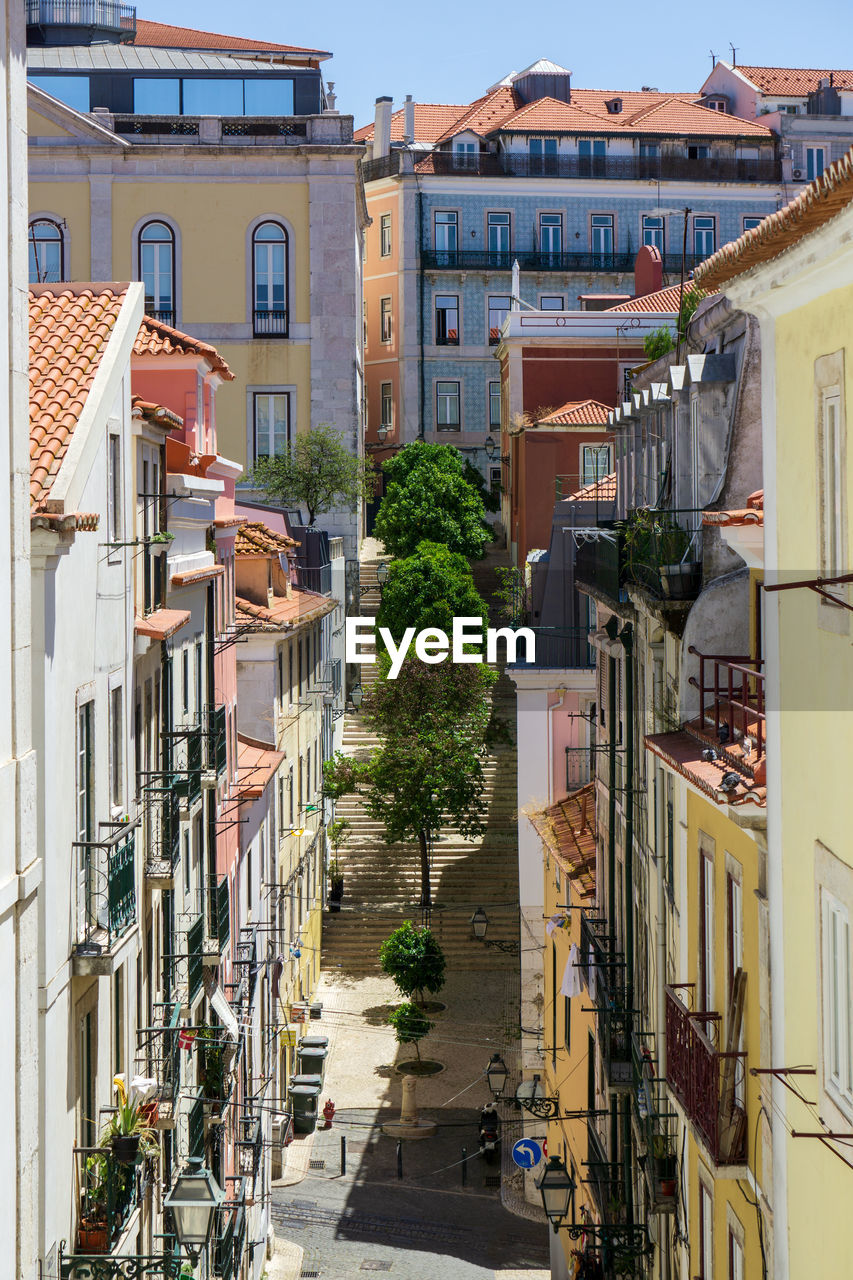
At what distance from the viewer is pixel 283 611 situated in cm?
3322

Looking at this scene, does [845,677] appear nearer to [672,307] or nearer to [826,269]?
[826,269]

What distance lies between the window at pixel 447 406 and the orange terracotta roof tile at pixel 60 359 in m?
51.3

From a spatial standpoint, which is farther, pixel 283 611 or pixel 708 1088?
pixel 283 611

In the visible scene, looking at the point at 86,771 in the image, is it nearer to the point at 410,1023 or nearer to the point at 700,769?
the point at 700,769

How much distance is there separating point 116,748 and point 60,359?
3.75 metres

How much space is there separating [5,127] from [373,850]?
3313 cm

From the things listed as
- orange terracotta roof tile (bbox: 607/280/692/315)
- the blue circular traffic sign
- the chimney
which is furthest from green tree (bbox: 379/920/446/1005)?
the chimney

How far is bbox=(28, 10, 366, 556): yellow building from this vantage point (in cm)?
4822

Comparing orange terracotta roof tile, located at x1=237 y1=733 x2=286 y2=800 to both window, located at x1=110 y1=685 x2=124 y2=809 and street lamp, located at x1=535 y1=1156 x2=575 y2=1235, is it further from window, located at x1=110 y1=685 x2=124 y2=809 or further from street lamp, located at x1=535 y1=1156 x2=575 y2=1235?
window, located at x1=110 y1=685 x2=124 y2=809

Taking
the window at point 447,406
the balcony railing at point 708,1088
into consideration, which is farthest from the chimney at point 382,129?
the balcony railing at point 708,1088

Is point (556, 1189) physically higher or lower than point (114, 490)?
lower

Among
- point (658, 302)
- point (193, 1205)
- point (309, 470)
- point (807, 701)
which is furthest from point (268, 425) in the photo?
point (807, 701)

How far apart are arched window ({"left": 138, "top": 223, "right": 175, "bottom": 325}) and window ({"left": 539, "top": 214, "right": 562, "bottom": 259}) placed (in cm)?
2188

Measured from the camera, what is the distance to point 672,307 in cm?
4319
